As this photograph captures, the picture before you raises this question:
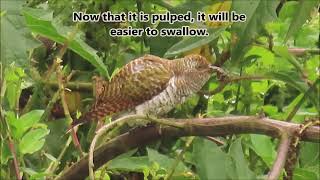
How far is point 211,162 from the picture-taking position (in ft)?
1.88

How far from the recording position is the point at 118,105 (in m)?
0.76

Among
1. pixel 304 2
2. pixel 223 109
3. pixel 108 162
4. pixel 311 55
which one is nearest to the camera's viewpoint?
pixel 304 2

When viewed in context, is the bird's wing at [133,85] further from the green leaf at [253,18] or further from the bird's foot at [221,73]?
the green leaf at [253,18]

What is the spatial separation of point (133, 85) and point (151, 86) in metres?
0.02

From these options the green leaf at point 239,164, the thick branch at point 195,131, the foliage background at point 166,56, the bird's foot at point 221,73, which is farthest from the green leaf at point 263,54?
the green leaf at point 239,164

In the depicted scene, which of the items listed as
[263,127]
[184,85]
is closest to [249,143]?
[184,85]

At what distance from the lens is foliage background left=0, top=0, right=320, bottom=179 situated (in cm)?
57

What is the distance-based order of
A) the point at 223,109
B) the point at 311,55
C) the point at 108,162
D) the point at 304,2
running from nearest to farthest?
the point at 304,2 < the point at 108,162 < the point at 311,55 < the point at 223,109

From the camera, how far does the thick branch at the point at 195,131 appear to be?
1.86 ft

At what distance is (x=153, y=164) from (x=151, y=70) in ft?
0.30

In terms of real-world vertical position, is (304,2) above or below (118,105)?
above

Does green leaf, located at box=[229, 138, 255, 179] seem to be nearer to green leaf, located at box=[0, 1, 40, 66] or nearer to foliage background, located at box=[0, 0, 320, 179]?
foliage background, located at box=[0, 0, 320, 179]

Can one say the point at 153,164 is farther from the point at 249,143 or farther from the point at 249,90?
the point at 249,90

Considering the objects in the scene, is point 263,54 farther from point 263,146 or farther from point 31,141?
point 31,141
